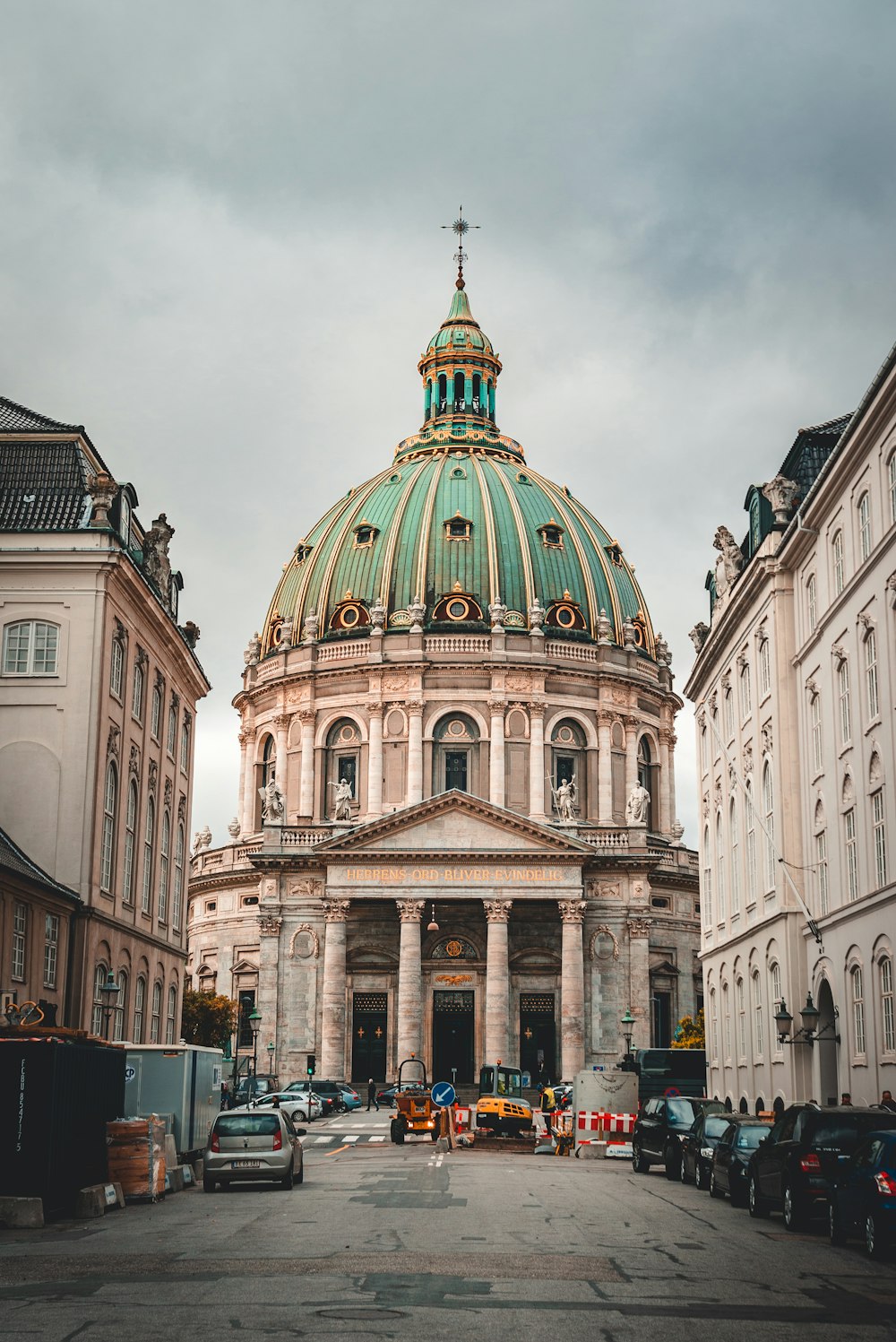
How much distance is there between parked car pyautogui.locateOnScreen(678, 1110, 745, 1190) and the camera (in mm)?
31047

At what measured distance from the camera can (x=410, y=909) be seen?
271ft

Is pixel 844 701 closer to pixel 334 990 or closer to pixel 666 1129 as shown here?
pixel 666 1129

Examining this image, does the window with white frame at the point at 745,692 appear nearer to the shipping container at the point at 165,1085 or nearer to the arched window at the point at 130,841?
the arched window at the point at 130,841

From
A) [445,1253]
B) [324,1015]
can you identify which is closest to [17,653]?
[445,1253]

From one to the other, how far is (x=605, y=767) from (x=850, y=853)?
58391mm

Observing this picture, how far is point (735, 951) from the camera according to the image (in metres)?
52.3

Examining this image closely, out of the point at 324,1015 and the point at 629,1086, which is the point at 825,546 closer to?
the point at 629,1086

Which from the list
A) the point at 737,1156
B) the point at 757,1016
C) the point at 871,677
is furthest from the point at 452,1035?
the point at 737,1156

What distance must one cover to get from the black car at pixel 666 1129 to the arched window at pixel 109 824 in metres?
16.4

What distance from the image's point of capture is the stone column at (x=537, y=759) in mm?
93938

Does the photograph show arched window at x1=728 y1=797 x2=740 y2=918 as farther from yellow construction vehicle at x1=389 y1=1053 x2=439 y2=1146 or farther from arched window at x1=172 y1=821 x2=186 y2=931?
arched window at x1=172 y1=821 x2=186 y2=931

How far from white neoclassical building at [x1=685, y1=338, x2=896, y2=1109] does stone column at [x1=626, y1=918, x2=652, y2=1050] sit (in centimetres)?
2819

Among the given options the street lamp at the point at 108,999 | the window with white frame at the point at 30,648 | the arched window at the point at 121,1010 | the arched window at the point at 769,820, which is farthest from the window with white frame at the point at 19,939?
the arched window at the point at 769,820

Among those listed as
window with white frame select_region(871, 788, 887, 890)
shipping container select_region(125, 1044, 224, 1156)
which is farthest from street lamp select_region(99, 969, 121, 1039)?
window with white frame select_region(871, 788, 887, 890)
